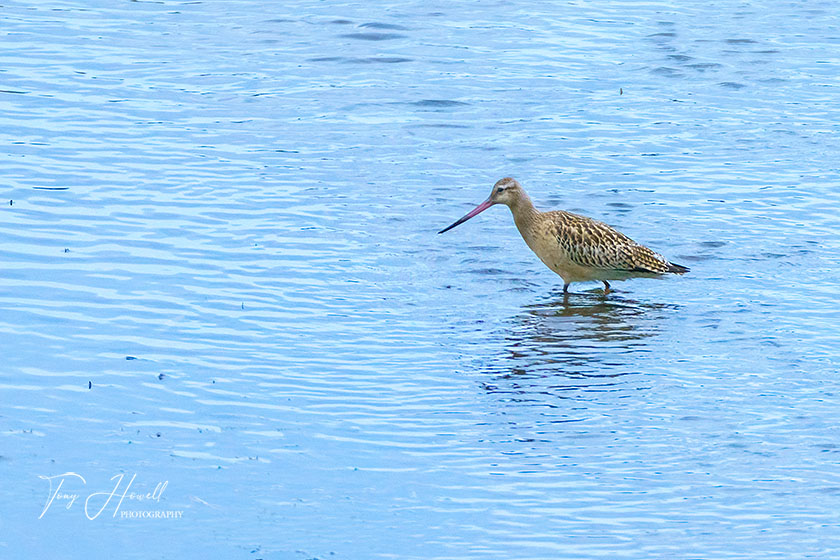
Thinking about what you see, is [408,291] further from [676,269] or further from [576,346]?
[676,269]

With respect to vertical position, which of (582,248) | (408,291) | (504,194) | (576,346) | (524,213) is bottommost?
(576,346)

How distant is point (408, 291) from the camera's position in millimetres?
12000

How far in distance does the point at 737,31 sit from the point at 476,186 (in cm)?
728

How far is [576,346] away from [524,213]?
212cm

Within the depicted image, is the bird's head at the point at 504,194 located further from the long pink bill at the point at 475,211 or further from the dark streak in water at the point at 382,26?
the dark streak in water at the point at 382,26

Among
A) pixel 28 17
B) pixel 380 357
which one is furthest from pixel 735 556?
pixel 28 17

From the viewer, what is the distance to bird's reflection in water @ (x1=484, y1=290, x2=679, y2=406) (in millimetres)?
10273

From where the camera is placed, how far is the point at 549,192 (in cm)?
1464

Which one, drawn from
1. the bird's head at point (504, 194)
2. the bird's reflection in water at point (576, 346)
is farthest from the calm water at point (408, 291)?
the bird's head at point (504, 194)

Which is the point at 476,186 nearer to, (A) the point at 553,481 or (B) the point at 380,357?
(B) the point at 380,357

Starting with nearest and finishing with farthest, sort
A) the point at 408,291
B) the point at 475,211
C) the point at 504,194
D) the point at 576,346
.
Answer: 1. the point at 576,346
2. the point at 408,291
3. the point at 504,194
4. the point at 475,211

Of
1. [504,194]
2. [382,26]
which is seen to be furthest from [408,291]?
[382,26]

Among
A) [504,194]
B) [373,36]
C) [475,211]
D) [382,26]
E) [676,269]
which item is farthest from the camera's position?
[382,26]

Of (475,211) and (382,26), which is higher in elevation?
(382,26)
